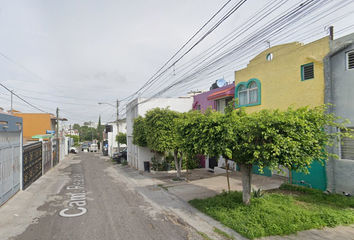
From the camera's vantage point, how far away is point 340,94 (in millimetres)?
8648

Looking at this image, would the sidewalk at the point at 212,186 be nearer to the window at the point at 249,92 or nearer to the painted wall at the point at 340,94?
the painted wall at the point at 340,94

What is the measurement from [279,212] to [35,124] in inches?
1327

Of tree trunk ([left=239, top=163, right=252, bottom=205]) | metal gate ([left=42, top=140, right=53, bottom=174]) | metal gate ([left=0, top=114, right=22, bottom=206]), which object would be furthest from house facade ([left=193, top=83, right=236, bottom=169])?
metal gate ([left=42, top=140, right=53, bottom=174])

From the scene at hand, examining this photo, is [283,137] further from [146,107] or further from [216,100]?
[146,107]

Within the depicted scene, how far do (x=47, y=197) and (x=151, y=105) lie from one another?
11.3 meters

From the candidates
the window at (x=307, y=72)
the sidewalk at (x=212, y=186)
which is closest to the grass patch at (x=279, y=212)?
the sidewalk at (x=212, y=186)

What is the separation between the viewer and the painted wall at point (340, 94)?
27.4 feet

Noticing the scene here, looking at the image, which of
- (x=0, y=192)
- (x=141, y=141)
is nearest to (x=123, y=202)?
(x=0, y=192)

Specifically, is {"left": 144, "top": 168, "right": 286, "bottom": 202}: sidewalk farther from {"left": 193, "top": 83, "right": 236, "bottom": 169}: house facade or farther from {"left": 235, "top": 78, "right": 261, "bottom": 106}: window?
{"left": 235, "top": 78, "right": 261, "bottom": 106}: window

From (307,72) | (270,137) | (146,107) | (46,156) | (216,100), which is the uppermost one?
(307,72)

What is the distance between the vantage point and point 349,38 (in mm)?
8398

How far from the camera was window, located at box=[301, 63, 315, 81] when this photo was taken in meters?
9.84

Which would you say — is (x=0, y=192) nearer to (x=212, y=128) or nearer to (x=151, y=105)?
(x=212, y=128)

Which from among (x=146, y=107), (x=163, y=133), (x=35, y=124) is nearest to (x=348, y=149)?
(x=163, y=133)
